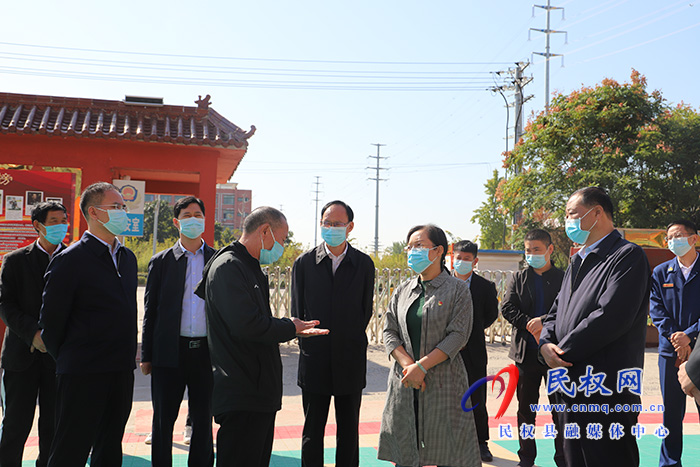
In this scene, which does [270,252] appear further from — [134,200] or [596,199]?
[134,200]

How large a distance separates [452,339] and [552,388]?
67cm

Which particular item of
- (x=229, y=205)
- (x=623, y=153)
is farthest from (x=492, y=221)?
(x=229, y=205)

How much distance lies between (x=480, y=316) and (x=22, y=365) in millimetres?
3510

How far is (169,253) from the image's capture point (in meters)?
4.66

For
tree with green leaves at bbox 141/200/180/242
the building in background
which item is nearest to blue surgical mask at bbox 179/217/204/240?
tree with green leaves at bbox 141/200/180/242

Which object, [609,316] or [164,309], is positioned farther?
[164,309]

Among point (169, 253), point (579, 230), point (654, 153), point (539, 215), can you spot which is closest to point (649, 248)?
point (654, 153)

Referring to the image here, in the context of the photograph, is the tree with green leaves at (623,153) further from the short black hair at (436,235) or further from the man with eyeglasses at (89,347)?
the man with eyeglasses at (89,347)

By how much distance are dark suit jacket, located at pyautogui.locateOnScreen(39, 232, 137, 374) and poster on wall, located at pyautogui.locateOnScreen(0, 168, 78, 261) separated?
16.7 ft

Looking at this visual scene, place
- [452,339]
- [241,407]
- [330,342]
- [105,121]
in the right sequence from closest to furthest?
[241,407]
[452,339]
[330,342]
[105,121]

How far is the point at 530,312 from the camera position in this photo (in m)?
5.06

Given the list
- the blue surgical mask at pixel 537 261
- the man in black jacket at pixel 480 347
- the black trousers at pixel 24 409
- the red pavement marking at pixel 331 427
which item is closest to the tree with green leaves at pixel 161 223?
the red pavement marking at pixel 331 427

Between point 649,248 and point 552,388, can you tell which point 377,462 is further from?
point 649,248

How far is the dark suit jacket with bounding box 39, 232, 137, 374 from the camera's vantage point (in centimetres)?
346
